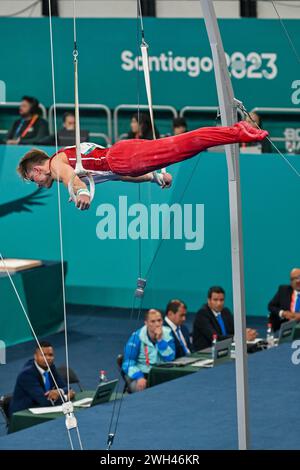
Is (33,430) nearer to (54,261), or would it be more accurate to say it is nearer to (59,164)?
(59,164)

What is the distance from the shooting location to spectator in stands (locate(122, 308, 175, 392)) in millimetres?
11742

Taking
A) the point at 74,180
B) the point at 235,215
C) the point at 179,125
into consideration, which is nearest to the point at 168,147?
the point at 74,180

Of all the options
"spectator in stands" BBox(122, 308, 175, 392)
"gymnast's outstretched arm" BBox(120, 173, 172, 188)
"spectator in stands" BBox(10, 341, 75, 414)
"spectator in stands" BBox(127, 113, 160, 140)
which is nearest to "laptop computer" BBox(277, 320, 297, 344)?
"spectator in stands" BBox(122, 308, 175, 392)

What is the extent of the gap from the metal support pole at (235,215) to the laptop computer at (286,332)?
3.03 meters

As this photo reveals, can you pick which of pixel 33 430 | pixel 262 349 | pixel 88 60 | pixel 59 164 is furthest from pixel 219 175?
pixel 59 164

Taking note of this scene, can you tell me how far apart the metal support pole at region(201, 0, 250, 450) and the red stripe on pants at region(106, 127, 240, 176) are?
905 mm

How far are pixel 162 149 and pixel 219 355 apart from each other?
4027 mm

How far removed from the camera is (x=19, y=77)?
16578 millimetres

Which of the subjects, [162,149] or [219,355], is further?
[219,355]

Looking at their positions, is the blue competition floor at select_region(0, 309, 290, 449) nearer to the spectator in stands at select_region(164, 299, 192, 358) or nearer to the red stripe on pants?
the spectator in stands at select_region(164, 299, 192, 358)

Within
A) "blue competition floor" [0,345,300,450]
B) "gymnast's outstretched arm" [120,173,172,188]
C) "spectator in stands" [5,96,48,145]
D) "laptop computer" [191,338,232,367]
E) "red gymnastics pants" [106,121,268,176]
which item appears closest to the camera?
"red gymnastics pants" [106,121,268,176]

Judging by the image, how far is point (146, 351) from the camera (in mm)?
11898

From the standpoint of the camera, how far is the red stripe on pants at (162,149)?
7.80 metres

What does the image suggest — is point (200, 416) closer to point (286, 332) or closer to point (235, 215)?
point (235, 215)
